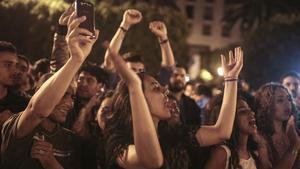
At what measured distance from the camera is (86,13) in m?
3.26

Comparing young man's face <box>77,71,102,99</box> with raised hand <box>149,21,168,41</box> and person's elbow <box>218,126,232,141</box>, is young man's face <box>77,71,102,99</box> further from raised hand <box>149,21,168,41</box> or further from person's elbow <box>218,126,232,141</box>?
Result: person's elbow <box>218,126,232,141</box>

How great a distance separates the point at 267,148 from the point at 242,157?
1.68 ft

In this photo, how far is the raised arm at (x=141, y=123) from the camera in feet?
9.27

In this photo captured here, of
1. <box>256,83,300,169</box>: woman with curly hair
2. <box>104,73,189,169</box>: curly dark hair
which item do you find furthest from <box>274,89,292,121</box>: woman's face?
<box>104,73,189,169</box>: curly dark hair

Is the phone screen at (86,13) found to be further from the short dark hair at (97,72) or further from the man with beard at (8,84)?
the short dark hair at (97,72)

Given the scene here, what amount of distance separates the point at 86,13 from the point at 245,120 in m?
1.72

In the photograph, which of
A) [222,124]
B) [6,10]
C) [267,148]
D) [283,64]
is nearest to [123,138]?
[222,124]

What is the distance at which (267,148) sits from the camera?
4555mm

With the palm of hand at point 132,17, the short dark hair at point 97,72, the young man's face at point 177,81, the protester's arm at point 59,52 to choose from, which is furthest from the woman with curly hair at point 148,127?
the young man's face at point 177,81

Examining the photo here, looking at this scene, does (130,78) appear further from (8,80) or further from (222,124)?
(8,80)

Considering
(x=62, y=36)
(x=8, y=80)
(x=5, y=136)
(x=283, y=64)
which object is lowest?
(x=283, y=64)

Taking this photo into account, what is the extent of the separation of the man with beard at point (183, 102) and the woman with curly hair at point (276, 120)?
4.99ft

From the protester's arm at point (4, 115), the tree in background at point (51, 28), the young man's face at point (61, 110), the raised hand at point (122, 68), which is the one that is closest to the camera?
the raised hand at point (122, 68)

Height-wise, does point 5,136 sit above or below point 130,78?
below
